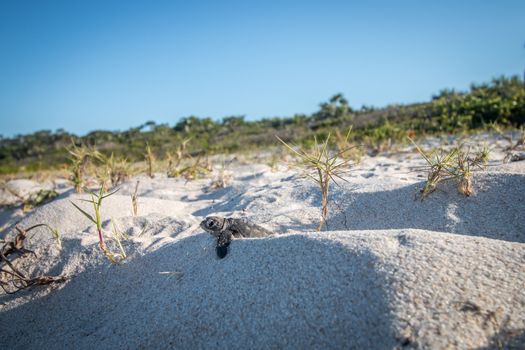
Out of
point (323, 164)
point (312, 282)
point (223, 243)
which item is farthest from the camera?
point (323, 164)

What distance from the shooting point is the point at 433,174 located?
61.4 inches

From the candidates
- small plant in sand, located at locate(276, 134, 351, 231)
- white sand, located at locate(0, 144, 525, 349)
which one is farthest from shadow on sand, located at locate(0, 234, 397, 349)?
small plant in sand, located at locate(276, 134, 351, 231)

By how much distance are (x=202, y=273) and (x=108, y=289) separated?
463mm

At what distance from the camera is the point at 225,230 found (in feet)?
4.26

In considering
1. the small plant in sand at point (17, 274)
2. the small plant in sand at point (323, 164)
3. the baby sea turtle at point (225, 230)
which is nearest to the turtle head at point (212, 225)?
the baby sea turtle at point (225, 230)

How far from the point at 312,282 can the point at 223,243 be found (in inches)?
16.5

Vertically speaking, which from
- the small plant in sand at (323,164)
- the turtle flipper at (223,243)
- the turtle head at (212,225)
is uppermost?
the small plant in sand at (323,164)

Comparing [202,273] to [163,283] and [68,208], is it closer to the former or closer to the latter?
[163,283]

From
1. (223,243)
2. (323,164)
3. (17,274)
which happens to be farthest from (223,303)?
(17,274)

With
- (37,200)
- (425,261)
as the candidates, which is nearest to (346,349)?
(425,261)

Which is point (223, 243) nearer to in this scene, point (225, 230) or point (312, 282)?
point (225, 230)

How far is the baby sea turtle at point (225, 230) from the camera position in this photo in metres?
1.24

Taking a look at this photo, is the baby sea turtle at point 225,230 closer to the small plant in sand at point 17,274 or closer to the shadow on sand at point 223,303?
the shadow on sand at point 223,303

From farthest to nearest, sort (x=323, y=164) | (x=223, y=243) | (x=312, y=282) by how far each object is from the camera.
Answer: (x=323, y=164) → (x=223, y=243) → (x=312, y=282)
